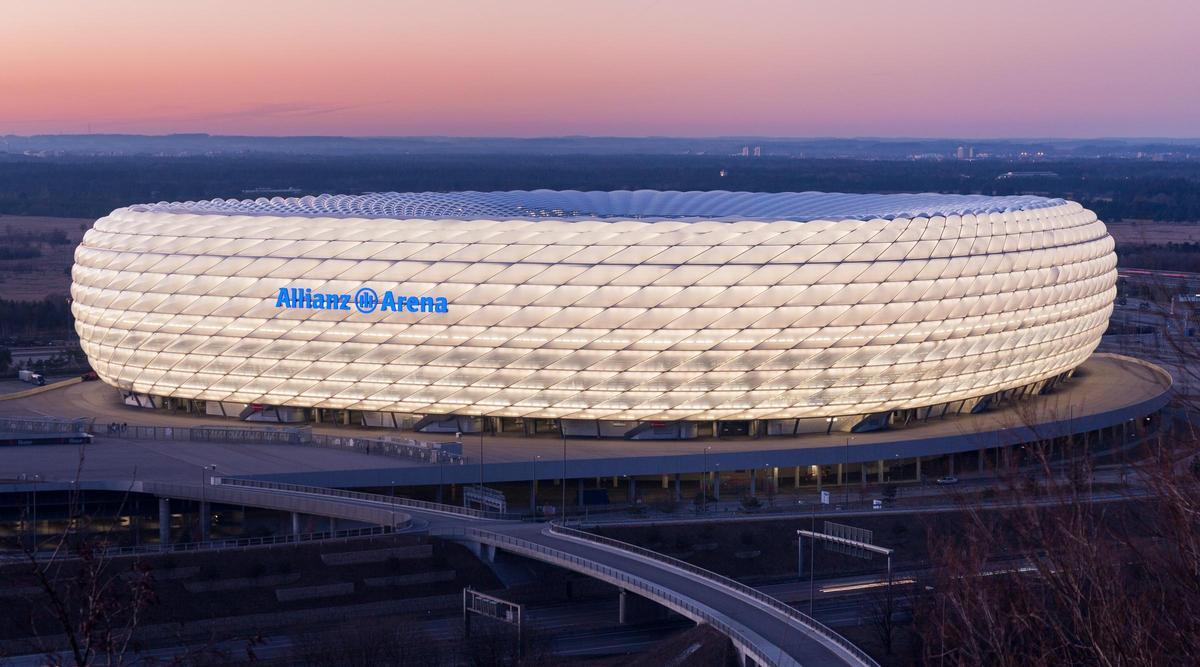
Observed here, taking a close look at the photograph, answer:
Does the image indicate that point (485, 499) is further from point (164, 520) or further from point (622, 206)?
point (622, 206)

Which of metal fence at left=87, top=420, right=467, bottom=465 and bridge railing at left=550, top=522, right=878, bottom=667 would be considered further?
metal fence at left=87, top=420, right=467, bottom=465

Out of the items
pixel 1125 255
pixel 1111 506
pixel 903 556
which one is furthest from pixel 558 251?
pixel 1125 255

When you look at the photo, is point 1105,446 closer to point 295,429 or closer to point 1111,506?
point 1111,506

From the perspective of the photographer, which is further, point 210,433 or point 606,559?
point 210,433

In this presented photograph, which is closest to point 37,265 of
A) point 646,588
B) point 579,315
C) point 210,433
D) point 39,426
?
point 39,426

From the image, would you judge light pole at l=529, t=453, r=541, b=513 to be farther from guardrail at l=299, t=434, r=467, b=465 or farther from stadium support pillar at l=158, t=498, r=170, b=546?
stadium support pillar at l=158, t=498, r=170, b=546

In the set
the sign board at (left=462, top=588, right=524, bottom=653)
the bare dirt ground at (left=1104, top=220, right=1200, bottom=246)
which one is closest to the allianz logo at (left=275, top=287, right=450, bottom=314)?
the sign board at (left=462, top=588, right=524, bottom=653)
